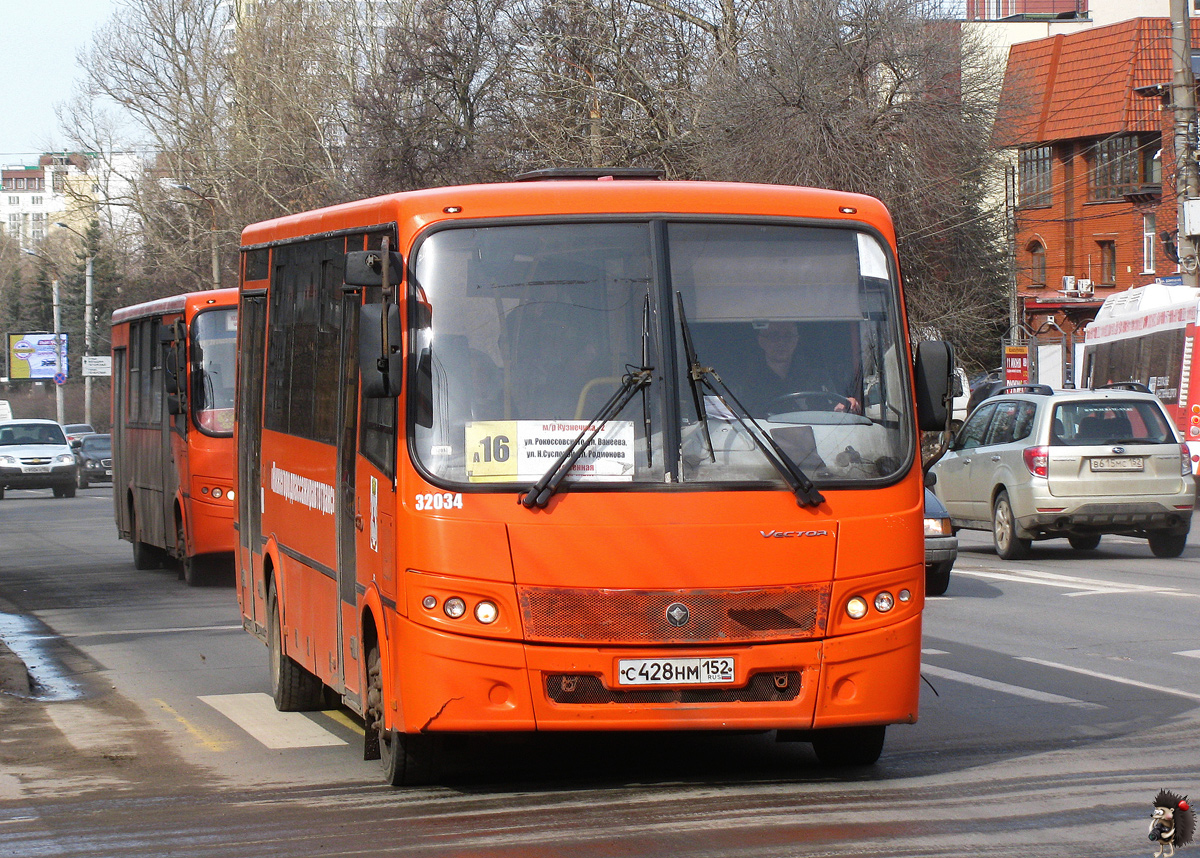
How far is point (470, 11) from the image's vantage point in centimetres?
4034

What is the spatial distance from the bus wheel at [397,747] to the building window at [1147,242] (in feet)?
221

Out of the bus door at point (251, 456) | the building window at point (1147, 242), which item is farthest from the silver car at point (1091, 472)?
the building window at point (1147, 242)

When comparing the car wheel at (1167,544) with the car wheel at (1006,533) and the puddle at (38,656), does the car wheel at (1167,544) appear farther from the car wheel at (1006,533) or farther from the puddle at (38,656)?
the puddle at (38,656)

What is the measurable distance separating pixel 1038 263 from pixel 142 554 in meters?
60.5

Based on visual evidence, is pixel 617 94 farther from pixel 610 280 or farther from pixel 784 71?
pixel 610 280

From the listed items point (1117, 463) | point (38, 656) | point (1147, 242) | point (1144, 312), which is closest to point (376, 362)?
point (38, 656)

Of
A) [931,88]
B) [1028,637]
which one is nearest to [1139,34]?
[931,88]

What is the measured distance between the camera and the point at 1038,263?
75.3m

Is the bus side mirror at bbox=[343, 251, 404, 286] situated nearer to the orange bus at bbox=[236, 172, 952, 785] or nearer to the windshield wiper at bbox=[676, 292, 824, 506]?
the orange bus at bbox=[236, 172, 952, 785]

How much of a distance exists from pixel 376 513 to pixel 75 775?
77.2 inches

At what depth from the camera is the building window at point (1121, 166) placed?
2763 inches

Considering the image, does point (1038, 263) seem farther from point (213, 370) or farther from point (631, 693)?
point (631, 693)

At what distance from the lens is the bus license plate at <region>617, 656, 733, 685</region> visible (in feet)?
22.0

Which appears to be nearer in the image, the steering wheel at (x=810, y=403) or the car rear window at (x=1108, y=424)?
the steering wheel at (x=810, y=403)
